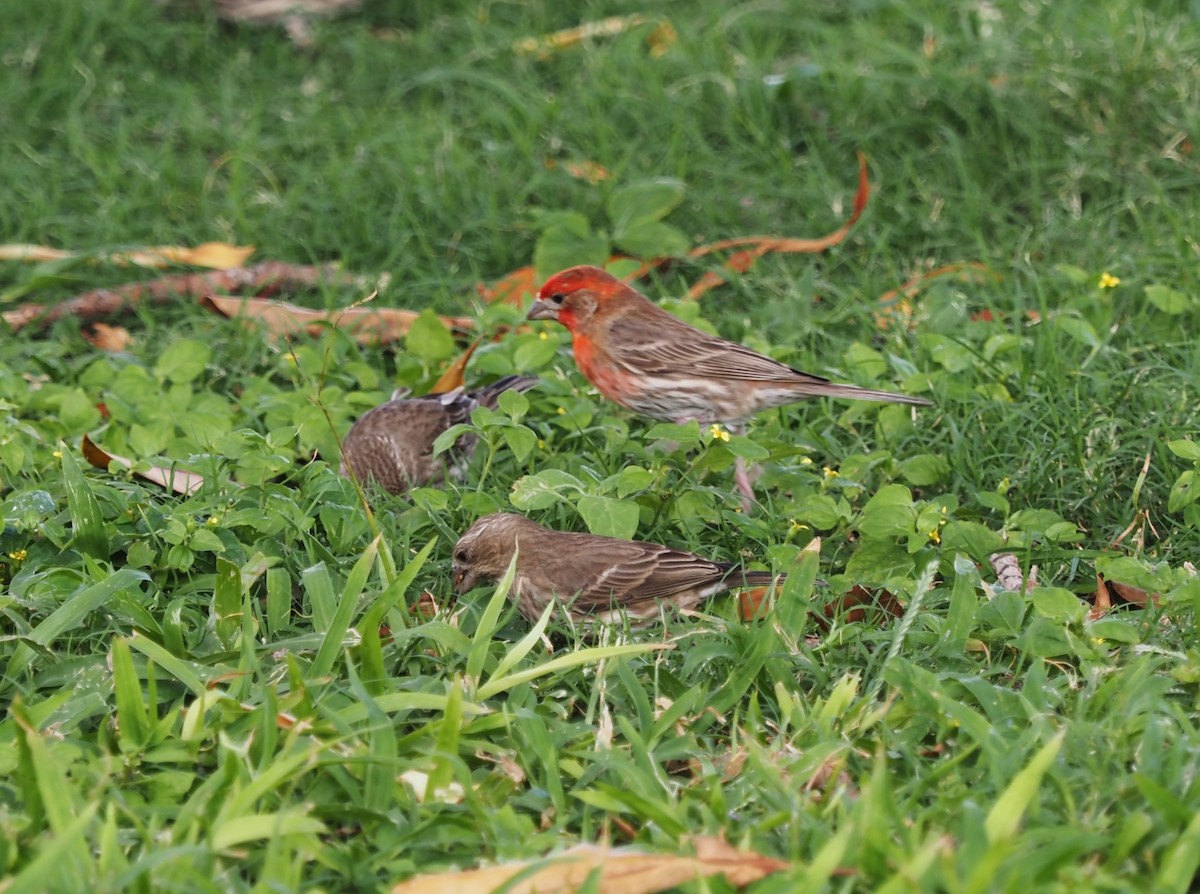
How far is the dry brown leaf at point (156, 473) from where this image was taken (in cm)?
502

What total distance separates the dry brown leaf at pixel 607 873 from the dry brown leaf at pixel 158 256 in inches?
173

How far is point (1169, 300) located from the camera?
583 centimetres

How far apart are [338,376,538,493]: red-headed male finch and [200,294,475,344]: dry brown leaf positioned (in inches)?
29.8

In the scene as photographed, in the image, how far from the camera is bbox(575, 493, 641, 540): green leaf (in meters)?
4.49

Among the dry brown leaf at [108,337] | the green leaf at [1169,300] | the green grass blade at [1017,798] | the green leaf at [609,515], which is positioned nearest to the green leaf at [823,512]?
the green leaf at [609,515]

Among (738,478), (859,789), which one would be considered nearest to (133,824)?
(859,789)

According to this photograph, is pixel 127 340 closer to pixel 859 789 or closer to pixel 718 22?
pixel 718 22

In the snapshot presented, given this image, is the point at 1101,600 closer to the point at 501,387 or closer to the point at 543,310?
the point at 501,387

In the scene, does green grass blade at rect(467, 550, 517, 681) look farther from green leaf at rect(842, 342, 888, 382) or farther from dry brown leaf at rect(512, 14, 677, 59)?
dry brown leaf at rect(512, 14, 677, 59)

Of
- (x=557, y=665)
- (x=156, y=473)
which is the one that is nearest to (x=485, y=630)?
(x=557, y=665)

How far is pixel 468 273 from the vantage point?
7.04 m

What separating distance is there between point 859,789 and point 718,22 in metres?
5.72

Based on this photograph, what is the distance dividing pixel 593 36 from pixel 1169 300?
3879mm

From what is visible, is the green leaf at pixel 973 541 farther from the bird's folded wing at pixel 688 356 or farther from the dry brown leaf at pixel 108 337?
the dry brown leaf at pixel 108 337
